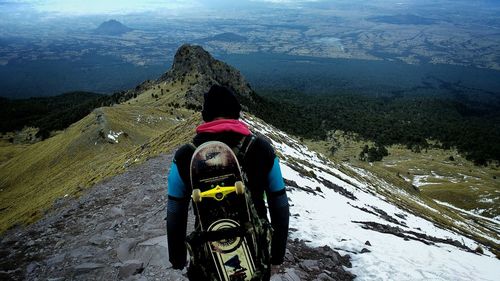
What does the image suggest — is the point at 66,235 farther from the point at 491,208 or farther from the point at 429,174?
the point at 429,174

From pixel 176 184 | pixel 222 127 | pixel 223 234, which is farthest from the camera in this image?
pixel 176 184

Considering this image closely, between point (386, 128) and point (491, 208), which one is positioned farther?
point (386, 128)

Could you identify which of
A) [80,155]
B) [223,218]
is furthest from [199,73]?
[223,218]

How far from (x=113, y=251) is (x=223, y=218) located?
7282mm

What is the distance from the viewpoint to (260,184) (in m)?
5.18

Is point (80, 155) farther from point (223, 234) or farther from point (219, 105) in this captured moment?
point (223, 234)

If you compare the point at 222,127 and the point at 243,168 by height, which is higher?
the point at 222,127

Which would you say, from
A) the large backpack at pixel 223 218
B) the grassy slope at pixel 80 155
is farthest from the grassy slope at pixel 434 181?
the large backpack at pixel 223 218

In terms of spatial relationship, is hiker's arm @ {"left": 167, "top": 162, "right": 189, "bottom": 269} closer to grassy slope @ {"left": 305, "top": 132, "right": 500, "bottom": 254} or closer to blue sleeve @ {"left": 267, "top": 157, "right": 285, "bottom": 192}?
blue sleeve @ {"left": 267, "top": 157, "right": 285, "bottom": 192}

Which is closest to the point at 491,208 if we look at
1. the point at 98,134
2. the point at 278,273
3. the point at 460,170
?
the point at 460,170

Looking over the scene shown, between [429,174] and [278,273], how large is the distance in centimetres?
11794

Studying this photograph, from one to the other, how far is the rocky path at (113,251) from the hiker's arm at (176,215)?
4030 millimetres

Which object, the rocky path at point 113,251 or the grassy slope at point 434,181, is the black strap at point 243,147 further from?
the grassy slope at point 434,181

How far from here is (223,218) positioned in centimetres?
474
